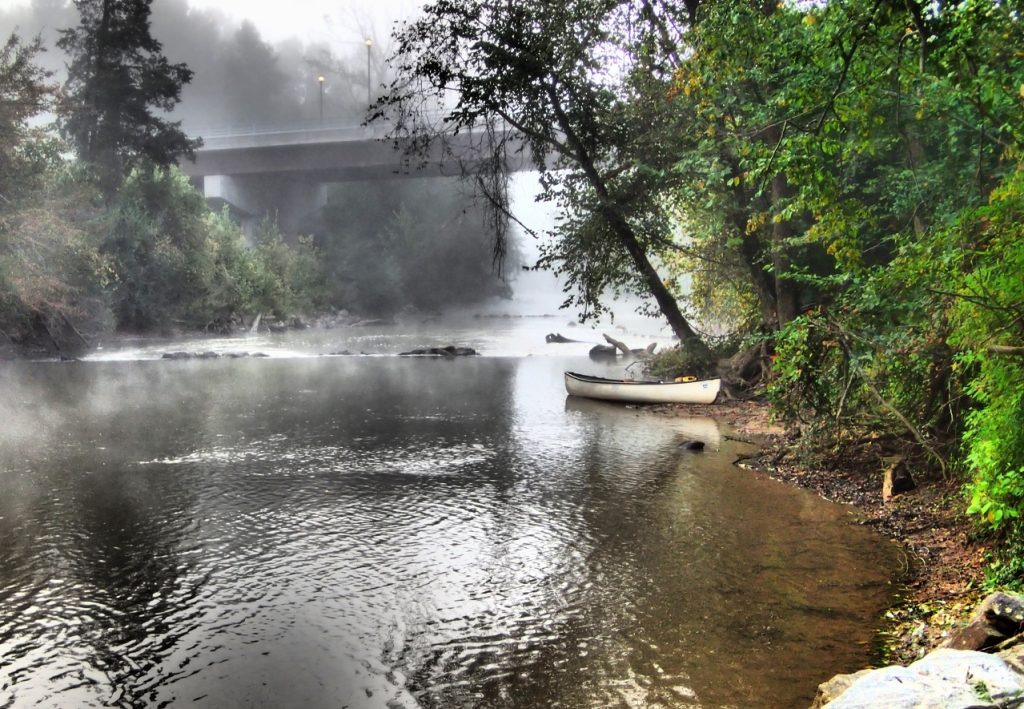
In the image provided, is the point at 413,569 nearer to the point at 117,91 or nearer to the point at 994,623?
the point at 994,623

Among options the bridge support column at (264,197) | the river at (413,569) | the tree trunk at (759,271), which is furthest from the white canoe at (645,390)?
the bridge support column at (264,197)

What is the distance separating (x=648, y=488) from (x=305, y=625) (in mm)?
6430

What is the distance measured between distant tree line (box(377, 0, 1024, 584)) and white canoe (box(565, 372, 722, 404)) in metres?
2.19

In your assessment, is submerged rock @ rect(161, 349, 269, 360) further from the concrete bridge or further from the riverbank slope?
the riverbank slope

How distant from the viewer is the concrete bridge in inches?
2138

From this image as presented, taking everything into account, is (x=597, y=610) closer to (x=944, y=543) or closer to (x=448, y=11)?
(x=944, y=543)

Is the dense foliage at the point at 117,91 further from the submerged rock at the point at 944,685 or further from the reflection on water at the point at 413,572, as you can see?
the submerged rock at the point at 944,685

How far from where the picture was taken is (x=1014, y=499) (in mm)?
6773

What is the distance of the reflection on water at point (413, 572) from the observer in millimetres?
6324

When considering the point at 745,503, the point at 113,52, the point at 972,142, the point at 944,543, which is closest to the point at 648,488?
the point at 745,503

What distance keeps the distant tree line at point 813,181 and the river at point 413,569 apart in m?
2.08

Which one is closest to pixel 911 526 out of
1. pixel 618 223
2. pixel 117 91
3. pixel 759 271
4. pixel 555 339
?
pixel 759 271

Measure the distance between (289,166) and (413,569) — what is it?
55.0 meters

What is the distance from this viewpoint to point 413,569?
8.66m
